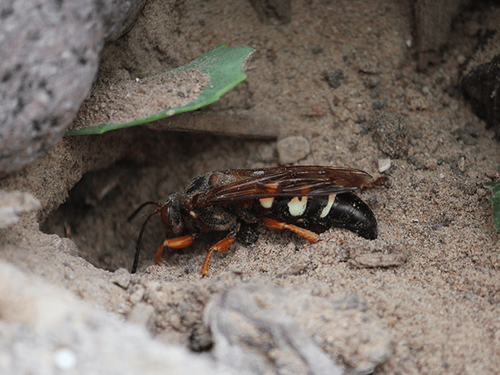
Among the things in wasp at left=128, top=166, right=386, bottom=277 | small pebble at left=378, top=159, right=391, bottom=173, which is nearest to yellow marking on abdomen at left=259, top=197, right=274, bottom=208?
wasp at left=128, top=166, right=386, bottom=277

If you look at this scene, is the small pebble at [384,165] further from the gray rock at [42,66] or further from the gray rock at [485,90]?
the gray rock at [42,66]

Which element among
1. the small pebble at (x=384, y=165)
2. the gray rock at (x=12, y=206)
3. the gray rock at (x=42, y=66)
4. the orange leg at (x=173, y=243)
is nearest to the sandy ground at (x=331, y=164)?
the small pebble at (x=384, y=165)

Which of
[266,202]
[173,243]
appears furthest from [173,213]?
[266,202]

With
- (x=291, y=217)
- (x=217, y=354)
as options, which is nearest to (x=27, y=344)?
(x=217, y=354)

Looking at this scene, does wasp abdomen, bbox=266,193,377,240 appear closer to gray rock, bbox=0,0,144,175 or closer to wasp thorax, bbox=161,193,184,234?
wasp thorax, bbox=161,193,184,234

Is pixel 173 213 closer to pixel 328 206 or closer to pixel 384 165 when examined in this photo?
pixel 328 206

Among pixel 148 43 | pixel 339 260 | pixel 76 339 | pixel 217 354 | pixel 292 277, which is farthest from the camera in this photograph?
pixel 148 43

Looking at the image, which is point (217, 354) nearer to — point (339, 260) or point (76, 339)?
point (76, 339)
